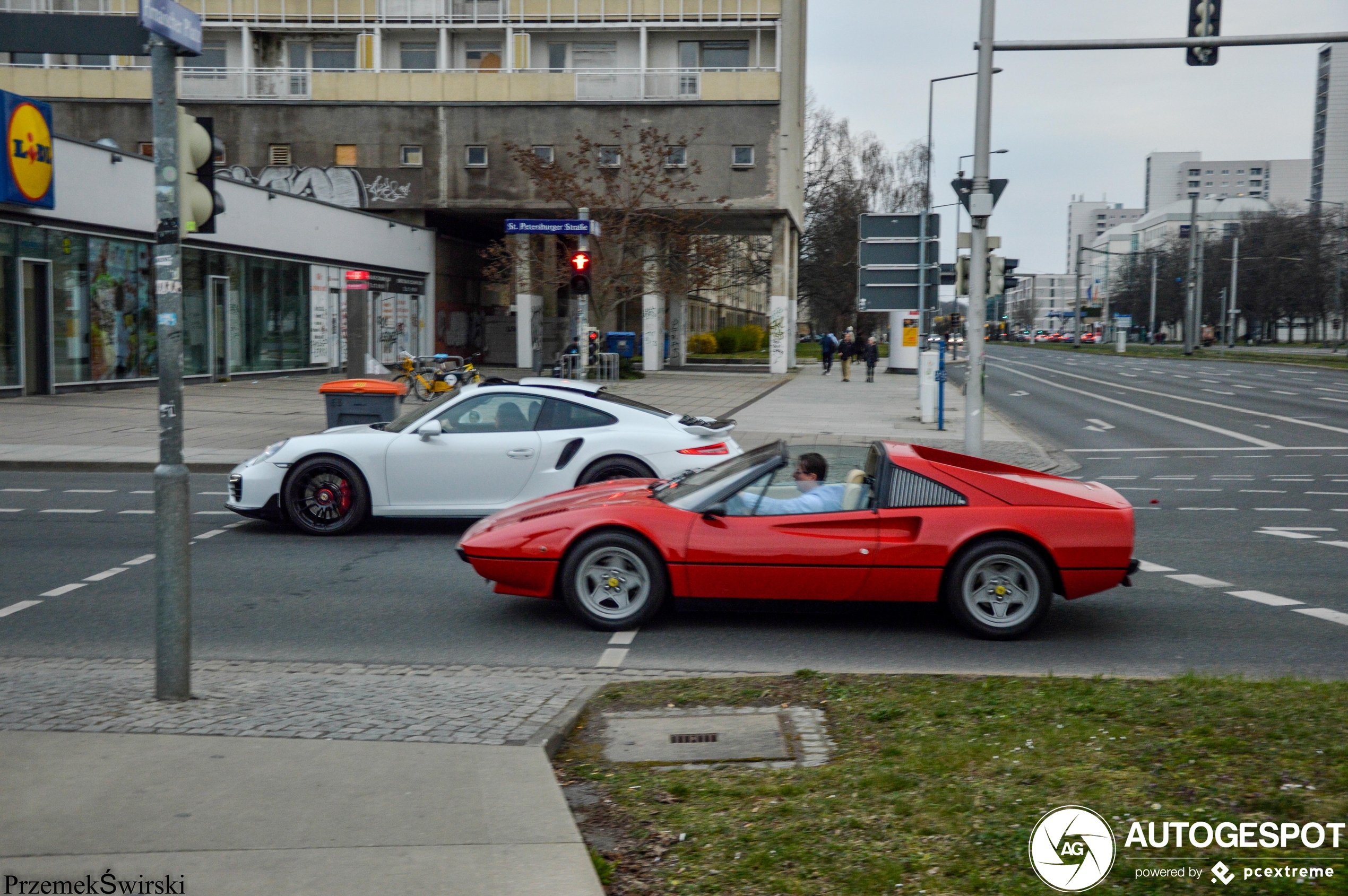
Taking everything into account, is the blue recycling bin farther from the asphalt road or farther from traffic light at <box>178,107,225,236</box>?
traffic light at <box>178,107,225,236</box>

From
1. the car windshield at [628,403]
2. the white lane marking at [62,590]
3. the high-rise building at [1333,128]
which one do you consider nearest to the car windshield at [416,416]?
the car windshield at [628,403]

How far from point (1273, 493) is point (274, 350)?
26.8 meters

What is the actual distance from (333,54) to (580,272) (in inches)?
1193

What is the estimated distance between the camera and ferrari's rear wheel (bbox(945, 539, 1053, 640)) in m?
7.26

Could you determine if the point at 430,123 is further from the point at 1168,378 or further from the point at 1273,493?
the point at 1273,493

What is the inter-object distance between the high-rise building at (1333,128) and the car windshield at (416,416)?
160105 millimetres

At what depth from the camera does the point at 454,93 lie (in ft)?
140

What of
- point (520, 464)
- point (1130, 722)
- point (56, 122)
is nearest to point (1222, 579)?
point (1130, 722)

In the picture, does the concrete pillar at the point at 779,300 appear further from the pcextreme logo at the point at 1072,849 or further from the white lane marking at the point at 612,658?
the pcextreme logo at the point at 1072,849

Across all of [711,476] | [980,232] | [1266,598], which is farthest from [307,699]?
[980,232]

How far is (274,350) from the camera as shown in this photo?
1339 inches

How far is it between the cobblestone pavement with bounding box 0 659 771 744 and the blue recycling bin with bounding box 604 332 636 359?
33.5 metres

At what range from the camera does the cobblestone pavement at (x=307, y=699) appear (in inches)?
206

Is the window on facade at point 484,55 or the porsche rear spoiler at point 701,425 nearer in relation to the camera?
the porsche rear spoiler at point 701,425
